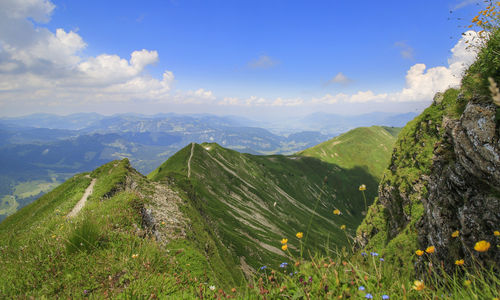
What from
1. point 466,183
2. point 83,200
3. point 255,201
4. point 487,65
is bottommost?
point 255,201

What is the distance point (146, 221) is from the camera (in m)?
14.6

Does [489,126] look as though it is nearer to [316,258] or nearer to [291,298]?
[316,258]

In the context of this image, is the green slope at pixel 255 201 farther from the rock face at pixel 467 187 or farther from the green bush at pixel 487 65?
the green bush at pixel 487 65

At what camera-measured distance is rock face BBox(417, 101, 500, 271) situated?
1038 centimetres

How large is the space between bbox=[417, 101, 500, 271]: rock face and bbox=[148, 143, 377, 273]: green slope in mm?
10989

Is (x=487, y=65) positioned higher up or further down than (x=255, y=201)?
higher up

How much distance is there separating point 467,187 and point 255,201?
103 m

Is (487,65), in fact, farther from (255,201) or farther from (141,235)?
(255,201)

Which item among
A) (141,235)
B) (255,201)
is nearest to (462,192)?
(141,235)

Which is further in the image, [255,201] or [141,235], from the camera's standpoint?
[255,201]

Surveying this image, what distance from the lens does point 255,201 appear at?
11231cm

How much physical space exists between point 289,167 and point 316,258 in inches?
7703

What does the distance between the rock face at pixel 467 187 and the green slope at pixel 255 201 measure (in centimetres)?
1099

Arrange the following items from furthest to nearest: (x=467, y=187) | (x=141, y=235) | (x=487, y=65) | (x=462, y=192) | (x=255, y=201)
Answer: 1. (x=255, y=201)
2. (x=462, y=192)
3. (x=467, y=187)
4. (x=141, y=235)
5. (x=487, y=65)
